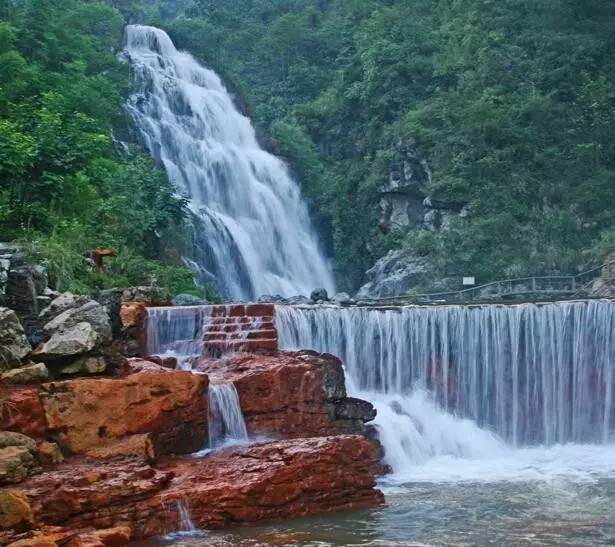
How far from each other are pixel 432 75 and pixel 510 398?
2047 cm

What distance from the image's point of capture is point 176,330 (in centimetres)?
1661

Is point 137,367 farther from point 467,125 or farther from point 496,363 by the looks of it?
point 467,125

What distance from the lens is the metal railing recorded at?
25.4 metres

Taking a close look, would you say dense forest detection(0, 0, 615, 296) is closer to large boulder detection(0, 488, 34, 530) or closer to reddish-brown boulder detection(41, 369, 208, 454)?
reddish-brown boulder detection(41, 369, 208, 454)

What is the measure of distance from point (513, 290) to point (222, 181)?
10968mm

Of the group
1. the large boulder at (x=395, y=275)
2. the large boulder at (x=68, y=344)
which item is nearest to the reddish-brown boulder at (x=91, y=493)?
the large boulder at (x=68, y=344)

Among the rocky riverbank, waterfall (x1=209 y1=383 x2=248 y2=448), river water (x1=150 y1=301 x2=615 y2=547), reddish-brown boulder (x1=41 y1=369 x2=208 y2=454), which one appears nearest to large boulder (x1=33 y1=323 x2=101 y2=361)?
the rocky riverbank

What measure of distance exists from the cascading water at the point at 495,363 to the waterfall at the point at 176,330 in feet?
9.60

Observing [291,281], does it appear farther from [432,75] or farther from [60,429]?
[60,429]

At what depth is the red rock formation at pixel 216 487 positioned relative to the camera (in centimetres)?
990

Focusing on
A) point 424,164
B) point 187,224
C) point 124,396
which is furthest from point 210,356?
point 424,164

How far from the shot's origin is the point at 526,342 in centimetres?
1894

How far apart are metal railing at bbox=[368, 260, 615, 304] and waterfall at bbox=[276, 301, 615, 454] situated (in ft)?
18.9

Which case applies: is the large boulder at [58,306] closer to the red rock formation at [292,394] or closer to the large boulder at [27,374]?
the large boulder at [27,374]
